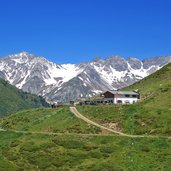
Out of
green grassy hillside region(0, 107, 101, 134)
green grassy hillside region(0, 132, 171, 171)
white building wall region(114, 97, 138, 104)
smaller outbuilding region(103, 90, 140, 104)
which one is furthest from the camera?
white building wall region(114, 97, 138, 104)

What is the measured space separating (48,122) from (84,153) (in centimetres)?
3214

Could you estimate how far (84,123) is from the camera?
107938mm

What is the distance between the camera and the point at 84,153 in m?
83.3

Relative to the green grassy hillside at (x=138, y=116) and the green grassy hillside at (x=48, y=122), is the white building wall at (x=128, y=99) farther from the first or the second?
the green grassy hillside at (x=48, y=122)

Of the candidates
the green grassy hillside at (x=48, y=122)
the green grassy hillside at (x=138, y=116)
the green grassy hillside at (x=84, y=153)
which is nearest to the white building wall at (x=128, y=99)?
the green grassy hillside at (x=138, y=116)

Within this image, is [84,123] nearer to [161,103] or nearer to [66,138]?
[66,138]

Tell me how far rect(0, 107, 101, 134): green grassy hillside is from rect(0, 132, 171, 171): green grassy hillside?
944 centimetres

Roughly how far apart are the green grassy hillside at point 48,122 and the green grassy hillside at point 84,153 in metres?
9.44

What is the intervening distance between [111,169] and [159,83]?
353 ft

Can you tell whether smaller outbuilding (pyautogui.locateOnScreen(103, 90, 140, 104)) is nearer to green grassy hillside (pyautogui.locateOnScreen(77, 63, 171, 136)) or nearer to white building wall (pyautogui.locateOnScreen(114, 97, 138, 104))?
white building wall (pyautogui.locateOnScreen(114, 97, 138, 104))

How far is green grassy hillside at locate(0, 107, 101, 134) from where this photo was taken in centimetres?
10488

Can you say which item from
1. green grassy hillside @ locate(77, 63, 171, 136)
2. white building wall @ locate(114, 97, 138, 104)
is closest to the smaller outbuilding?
white building wall @ locate(114, 97, 138, 104)

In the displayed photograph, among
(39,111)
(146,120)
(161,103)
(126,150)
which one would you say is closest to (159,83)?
(161,103)

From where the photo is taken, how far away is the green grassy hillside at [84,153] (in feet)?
253
